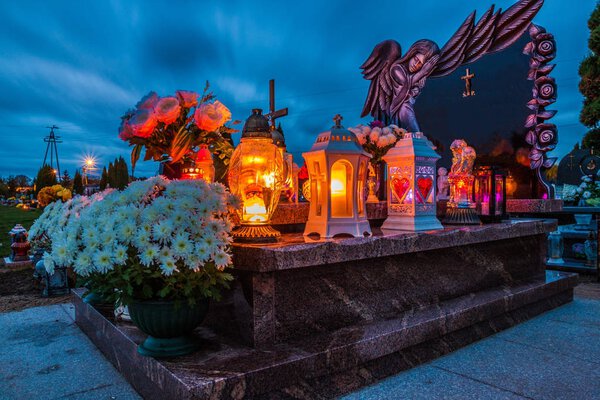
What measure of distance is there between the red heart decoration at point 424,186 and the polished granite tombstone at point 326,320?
422 millimetres

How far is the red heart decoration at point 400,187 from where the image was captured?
3.94 meters

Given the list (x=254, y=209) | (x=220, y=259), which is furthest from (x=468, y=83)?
(x=220, y=259)

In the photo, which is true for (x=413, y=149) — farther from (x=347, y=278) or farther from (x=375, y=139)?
(x=347, y=278)

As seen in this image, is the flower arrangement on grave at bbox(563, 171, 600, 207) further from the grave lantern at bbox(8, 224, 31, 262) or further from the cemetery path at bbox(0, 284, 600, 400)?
the grave lantern at bbox(8, 224, 31, 262)

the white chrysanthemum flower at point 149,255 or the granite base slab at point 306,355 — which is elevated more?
the white chrysanthemum flower at point 149,255

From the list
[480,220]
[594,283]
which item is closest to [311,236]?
[480,220]

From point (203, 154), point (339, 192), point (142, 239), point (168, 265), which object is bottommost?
point (168, 265)

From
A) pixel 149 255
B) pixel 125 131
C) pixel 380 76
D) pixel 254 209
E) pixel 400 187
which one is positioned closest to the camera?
pixel 149 255

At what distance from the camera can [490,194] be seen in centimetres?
482

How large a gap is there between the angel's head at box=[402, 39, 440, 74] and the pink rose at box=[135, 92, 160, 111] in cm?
770

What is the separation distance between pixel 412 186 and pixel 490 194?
1456 mm

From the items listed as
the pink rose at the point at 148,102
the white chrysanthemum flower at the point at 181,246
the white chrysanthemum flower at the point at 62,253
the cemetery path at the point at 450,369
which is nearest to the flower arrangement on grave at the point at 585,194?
the cemetery path at the point at 450,369

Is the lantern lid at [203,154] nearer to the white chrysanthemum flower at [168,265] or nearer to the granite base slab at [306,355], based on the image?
the granite base slab at [306,355]

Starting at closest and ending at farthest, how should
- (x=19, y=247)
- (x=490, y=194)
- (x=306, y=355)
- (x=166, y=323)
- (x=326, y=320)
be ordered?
(x=166, y=323), (x=306, y=355), (x=326, y=320), (x=490, y=194), (x=19, y=247)
